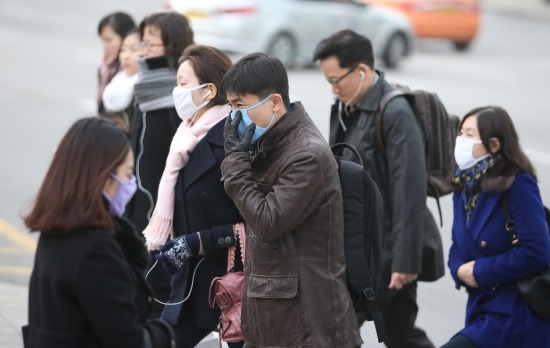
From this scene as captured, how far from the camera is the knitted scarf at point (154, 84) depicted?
226 inches

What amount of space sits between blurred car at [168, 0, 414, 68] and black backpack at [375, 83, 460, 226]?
1170 centimetres

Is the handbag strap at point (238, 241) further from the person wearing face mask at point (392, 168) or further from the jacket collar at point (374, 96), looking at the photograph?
the jacket collar at point (374, 96)

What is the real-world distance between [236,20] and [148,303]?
1380 centimetres

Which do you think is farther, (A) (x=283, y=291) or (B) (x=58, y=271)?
(A) (x=283, y=291)

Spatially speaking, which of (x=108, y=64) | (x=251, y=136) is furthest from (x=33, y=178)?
(x=251, y=136)

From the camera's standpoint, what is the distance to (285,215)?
13.4ft

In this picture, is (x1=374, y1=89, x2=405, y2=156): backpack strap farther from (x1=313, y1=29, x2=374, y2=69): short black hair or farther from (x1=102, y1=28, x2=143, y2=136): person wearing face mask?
(x1=102, y1=28, x2=143, y2=136): person wearing face mask

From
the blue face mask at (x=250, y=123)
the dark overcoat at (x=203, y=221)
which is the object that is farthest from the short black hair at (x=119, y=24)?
the blue face mask at (x=250, y=123)

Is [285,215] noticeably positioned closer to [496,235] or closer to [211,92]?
[211,92]

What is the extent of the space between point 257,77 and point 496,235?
149 cm

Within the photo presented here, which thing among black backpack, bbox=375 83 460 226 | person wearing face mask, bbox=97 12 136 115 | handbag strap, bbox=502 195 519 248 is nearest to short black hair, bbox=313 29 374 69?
black backpack, bbox=375 83 460 226

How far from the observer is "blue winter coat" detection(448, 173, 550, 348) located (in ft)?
16.0

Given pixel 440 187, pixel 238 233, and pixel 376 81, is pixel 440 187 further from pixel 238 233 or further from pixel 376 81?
pixel 238 233

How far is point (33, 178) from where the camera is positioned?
11.1 metres
